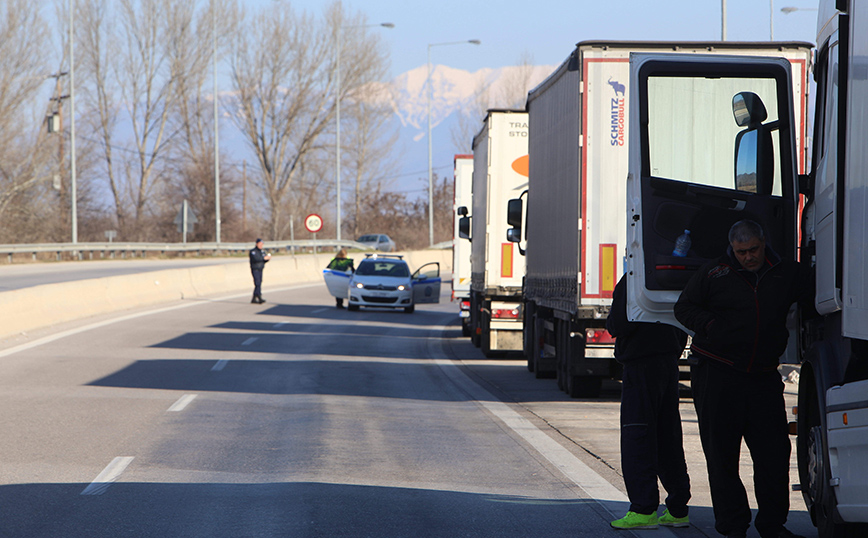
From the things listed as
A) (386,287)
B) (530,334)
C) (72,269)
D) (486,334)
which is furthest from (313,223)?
(530,334)

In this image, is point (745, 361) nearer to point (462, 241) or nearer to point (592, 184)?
point (592, 184)

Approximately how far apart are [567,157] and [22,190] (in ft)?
147

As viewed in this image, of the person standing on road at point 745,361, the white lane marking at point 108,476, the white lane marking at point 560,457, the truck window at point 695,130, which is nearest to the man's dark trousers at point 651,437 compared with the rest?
the white lane marking at point 560,457

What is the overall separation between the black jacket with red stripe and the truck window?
4.16 metres

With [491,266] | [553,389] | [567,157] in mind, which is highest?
[567,157]

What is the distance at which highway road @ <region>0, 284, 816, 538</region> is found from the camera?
653 cm

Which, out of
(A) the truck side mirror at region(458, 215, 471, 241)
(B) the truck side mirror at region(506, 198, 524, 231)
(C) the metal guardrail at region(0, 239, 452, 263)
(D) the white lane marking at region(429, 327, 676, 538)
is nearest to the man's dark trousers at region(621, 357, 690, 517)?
(D) the white lane marking at region(429, 327, 676, 538)

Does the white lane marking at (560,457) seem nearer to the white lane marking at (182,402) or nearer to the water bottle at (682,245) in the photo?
the water bottle at (682,245)

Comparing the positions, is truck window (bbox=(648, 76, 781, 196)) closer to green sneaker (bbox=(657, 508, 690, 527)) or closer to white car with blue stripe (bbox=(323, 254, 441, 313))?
green sneaker (bbox=(657, 508, 690, 527))

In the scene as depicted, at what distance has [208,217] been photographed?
223 feet

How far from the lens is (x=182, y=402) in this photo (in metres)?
12.2

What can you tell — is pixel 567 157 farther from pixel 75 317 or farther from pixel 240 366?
pixel 75 317

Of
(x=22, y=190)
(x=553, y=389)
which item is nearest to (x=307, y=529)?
(x=553, y=389)

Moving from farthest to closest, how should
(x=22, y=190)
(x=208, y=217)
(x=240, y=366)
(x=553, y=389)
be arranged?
(x=208, y=217)
(x=22, y=190)
(x=240, y=366)
(x=553, y=389)
